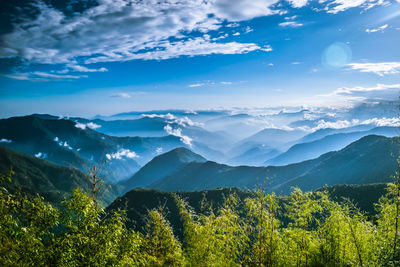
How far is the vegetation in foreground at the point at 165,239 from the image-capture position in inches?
376

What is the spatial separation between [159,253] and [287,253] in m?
7.81

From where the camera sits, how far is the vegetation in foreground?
376 inches

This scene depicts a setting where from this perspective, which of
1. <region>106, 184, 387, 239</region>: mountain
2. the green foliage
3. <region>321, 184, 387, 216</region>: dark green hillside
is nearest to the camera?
the green foliage

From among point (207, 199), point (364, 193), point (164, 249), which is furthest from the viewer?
point (207, 199)

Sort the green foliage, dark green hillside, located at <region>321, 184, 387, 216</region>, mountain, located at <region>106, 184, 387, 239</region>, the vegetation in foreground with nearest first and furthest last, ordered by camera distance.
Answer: the vegetation in foreground → the green foliage → mountain, located at <region>106, 184, 387, 239</region> → dark green hillside, located at <region>321, 184, 387, 216</region>

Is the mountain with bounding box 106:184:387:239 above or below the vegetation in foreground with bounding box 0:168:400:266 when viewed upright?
below

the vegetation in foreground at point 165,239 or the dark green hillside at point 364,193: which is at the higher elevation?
the vegetation in foreground at point 165,239

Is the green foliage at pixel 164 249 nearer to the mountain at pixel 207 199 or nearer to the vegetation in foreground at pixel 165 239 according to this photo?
the vegetation in foreground at pixel 165 239

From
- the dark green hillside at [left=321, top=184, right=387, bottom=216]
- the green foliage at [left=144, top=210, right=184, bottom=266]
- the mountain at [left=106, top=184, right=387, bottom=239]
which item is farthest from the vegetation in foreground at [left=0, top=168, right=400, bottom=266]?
the dark green hillside at [left=321, top=184, right=387, bottom=216]

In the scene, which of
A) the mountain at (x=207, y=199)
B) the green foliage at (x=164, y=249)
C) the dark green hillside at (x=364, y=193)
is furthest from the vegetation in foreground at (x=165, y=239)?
the dark green hillside at (x=364, y=193)

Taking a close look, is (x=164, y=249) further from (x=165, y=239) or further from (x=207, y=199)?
(x=207, y=199)

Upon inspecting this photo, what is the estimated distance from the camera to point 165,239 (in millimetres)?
13719

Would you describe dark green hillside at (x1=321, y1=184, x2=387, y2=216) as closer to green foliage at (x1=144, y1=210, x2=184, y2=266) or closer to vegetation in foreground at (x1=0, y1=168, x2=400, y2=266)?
vegetation in foreground at (x1=0, y1=168, x2=400, y2=266)

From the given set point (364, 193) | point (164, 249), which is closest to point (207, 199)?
point (364, 193)
